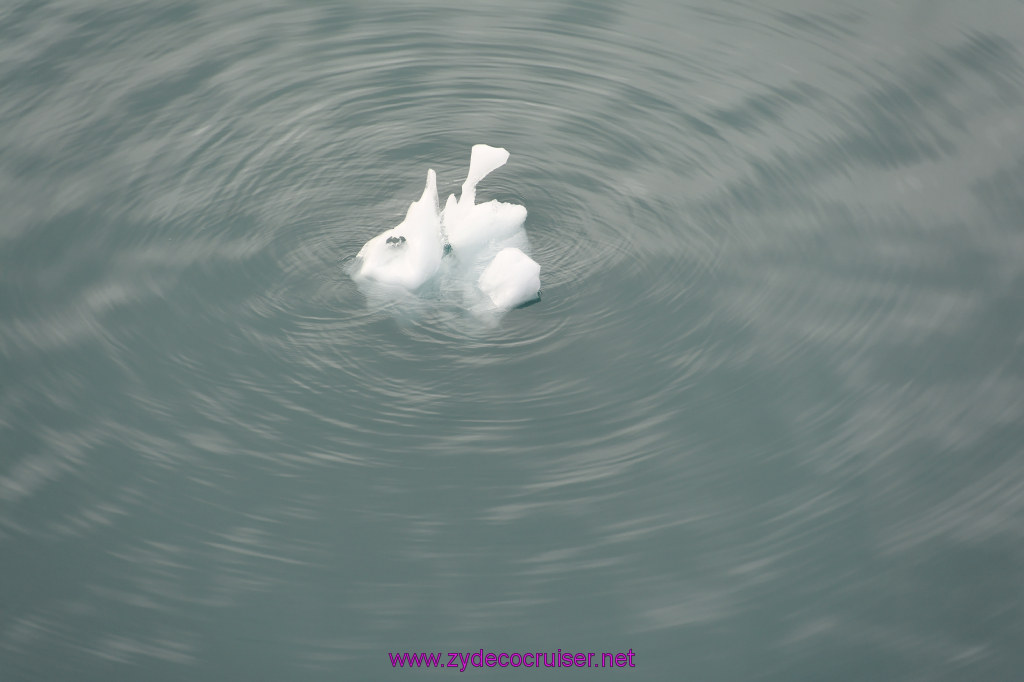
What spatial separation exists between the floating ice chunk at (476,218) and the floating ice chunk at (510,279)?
0.32 meters

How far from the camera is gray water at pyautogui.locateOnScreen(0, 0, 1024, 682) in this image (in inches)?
216

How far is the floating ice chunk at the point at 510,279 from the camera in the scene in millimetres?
6477

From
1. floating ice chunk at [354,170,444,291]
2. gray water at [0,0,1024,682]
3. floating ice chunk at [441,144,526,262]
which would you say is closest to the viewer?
gray water at [0,0,1024,682]

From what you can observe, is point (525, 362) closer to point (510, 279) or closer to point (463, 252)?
point (510, 279)

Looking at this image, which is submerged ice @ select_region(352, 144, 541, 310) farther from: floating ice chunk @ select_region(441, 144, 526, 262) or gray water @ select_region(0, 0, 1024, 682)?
gray water @ select_region(0, 0, 1024, 682)

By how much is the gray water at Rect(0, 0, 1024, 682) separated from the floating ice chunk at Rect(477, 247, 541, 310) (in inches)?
5.7

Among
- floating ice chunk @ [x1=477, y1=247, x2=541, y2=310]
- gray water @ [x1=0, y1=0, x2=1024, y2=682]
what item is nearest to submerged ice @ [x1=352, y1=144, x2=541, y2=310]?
floating ice chunk @ [x1=477, y1=247, x2=541, y2=310]

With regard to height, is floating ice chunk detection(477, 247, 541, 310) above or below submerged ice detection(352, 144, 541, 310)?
below

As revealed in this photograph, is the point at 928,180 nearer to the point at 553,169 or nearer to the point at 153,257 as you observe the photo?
the point at 553,169

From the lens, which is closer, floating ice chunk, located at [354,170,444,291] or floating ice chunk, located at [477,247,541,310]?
floating ice chunk, located at [477,247,541,310]

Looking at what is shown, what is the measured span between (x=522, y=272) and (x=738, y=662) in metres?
2.65

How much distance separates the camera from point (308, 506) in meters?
5.81

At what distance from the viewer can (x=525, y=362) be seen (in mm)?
6453

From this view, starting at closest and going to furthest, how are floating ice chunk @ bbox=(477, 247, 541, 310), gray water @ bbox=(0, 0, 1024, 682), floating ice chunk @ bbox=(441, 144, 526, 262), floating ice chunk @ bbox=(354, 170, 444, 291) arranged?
1. gray water @ bbox=(0, 0, 1024, 682)
2. floating ice chunk @ bbox=(477, 247, 541, 310)
3. floating ice chunk @ bbox=(354, 170, 444, 291)
4. floating ice chunk @ bbox=(441, 144, 526, 262)
